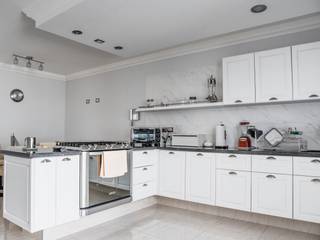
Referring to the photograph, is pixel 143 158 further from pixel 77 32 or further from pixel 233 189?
pixel 77 32

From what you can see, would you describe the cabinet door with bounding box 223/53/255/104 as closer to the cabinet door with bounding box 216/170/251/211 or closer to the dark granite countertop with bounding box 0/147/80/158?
the cabinet door with bounding box 216/170/251/211

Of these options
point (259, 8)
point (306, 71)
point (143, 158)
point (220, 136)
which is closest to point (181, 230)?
point (143, 158)

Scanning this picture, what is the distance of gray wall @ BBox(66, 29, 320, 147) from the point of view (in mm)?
3131

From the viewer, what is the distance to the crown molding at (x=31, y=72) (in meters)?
5.14

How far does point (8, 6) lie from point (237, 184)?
3.50 m

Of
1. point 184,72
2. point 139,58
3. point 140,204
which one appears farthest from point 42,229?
point 139,58

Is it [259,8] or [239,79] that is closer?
[259,8]

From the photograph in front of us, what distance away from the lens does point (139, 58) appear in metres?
4.61

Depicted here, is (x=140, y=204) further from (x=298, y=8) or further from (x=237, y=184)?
(x=298, y=8)

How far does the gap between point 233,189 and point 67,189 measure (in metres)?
1.96

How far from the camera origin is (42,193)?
2.28 metres

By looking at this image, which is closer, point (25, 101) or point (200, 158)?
point (200, 158)

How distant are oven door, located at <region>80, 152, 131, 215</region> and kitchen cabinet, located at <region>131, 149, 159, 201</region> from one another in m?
0.20

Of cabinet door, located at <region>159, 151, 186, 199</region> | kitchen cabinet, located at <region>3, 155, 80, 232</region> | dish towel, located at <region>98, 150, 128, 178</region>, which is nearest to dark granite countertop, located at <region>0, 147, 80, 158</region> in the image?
kitchen cabinet, located at <region>3, 155, 80, 232</region>
